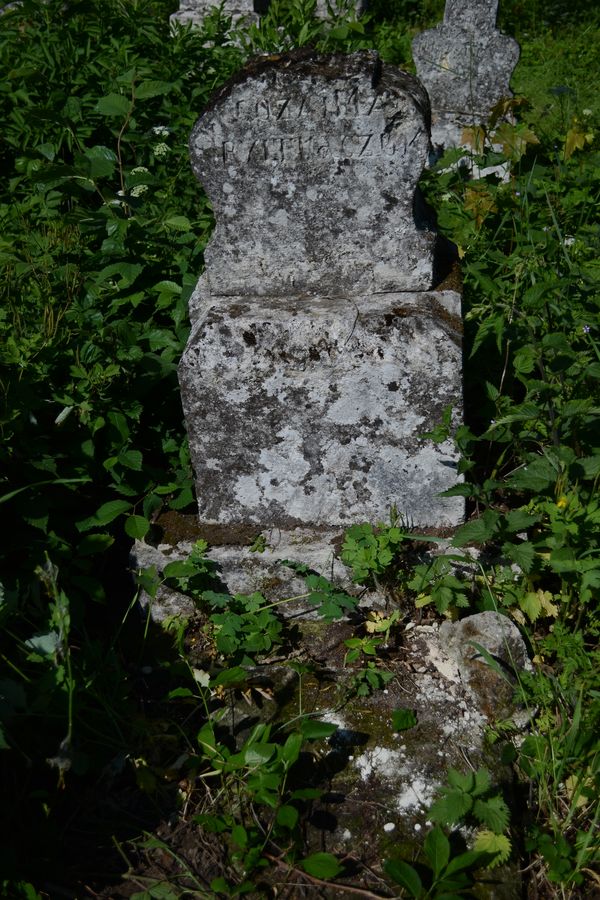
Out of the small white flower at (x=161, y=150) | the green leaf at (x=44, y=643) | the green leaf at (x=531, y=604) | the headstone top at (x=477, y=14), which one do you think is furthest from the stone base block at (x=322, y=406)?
the headstone top at (x=477, y=14)

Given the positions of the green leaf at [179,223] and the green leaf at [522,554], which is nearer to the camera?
the green leaf at [522,554]

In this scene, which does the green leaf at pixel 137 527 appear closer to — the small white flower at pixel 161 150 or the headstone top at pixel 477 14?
the small white flower at pixel 161 150

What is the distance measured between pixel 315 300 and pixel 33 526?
47.1 inches

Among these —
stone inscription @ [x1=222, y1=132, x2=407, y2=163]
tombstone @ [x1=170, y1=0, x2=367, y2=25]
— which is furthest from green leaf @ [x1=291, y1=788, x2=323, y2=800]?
tombstone @ [x1=170, y1=0, x2=367, y2=25]

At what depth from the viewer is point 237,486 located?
294 cm

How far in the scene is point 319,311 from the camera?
8.90 ft

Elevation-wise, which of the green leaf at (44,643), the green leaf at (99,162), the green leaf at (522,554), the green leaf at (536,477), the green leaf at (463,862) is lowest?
the green leaf at (463,862)

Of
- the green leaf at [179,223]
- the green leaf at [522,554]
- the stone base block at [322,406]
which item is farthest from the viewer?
the green leaf at [179,223]

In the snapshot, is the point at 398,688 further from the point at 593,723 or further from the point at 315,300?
the point at 315,300

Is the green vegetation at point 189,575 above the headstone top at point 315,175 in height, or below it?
below

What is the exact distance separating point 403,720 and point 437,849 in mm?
432

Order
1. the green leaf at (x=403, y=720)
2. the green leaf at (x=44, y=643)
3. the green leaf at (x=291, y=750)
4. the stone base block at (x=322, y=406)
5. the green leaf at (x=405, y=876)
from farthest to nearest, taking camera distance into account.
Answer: the stone base block at (x=322, y=406)
the green leaf at (x=403, y=720)
the green leaf at (x=44, y=643)
the green leaf at (x=291, y=750)
the green leaf at (x=405, y=876)

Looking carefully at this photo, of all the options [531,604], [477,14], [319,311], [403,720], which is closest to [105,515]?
[319,311]

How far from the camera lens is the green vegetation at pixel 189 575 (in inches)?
83.5
